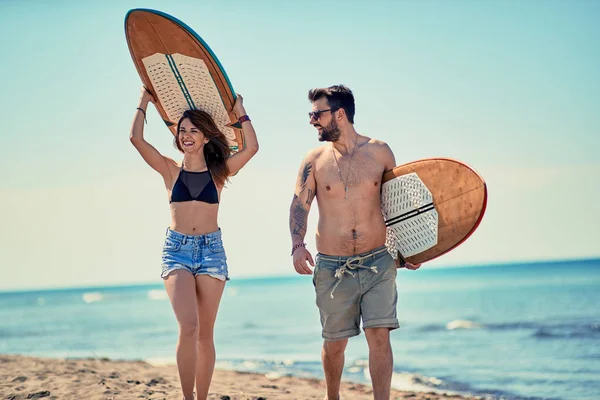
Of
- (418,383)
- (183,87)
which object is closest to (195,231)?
(183,87)

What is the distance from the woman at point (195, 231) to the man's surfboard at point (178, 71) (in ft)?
0.87

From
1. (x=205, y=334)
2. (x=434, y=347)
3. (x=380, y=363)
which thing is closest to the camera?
(x=380, y=363)

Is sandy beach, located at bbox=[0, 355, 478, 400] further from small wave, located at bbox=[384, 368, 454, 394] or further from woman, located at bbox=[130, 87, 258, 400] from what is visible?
woman, located at bbox=[130, 87, 258, 400]

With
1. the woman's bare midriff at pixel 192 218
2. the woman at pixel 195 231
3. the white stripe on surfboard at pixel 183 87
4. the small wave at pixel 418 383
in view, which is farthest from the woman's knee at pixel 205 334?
the small wave at pixel 418 383

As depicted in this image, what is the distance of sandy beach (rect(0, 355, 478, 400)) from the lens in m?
6.72

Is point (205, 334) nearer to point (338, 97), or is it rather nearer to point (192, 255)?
point (192, 255)

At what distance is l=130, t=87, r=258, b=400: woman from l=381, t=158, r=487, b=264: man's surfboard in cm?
118

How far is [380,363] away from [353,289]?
0.60 meters

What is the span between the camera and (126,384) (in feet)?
24.2

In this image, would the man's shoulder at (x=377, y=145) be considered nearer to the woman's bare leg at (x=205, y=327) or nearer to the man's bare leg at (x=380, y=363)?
the man's bare leg at (x=380, y=363)

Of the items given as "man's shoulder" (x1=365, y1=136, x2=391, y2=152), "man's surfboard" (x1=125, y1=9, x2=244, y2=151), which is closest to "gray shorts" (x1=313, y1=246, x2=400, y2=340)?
"man's shoulder" (x1=365, y1=136, x2=391, y2=152)

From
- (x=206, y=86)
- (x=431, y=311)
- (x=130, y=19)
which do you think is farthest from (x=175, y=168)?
(x=431, y=311)

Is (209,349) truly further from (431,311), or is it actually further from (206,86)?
(431,311)

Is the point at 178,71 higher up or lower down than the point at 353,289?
higher up
